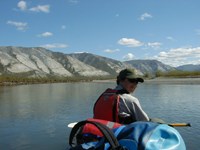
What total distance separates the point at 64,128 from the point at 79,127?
13.6 metres

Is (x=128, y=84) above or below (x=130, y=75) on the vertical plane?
below

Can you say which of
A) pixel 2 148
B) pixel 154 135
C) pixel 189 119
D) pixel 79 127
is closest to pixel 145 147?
pixel 154 135

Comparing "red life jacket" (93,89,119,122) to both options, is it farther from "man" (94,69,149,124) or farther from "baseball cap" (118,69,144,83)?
"baseball cap" (118,69,144,83)

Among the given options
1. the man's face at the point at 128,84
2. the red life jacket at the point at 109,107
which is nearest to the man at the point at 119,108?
the red life jacket at the point at 109,107

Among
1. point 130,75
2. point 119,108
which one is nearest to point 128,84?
point 130,75

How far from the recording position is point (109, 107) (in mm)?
4766

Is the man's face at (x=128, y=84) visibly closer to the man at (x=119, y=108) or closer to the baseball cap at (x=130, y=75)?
the baseball cap at (x=130, y=75)

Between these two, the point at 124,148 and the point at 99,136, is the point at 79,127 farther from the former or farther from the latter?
the point at 124,148

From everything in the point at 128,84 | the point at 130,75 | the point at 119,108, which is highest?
the point at 130,75

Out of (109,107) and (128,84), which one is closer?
(109,107)

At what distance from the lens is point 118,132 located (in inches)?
131

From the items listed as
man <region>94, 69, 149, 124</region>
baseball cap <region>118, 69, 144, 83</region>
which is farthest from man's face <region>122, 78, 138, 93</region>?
man <region>94, 69, 149, 124</region>

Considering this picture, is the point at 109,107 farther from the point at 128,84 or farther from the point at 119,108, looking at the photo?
the point at 128,84

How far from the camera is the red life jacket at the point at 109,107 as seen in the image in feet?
15.5
